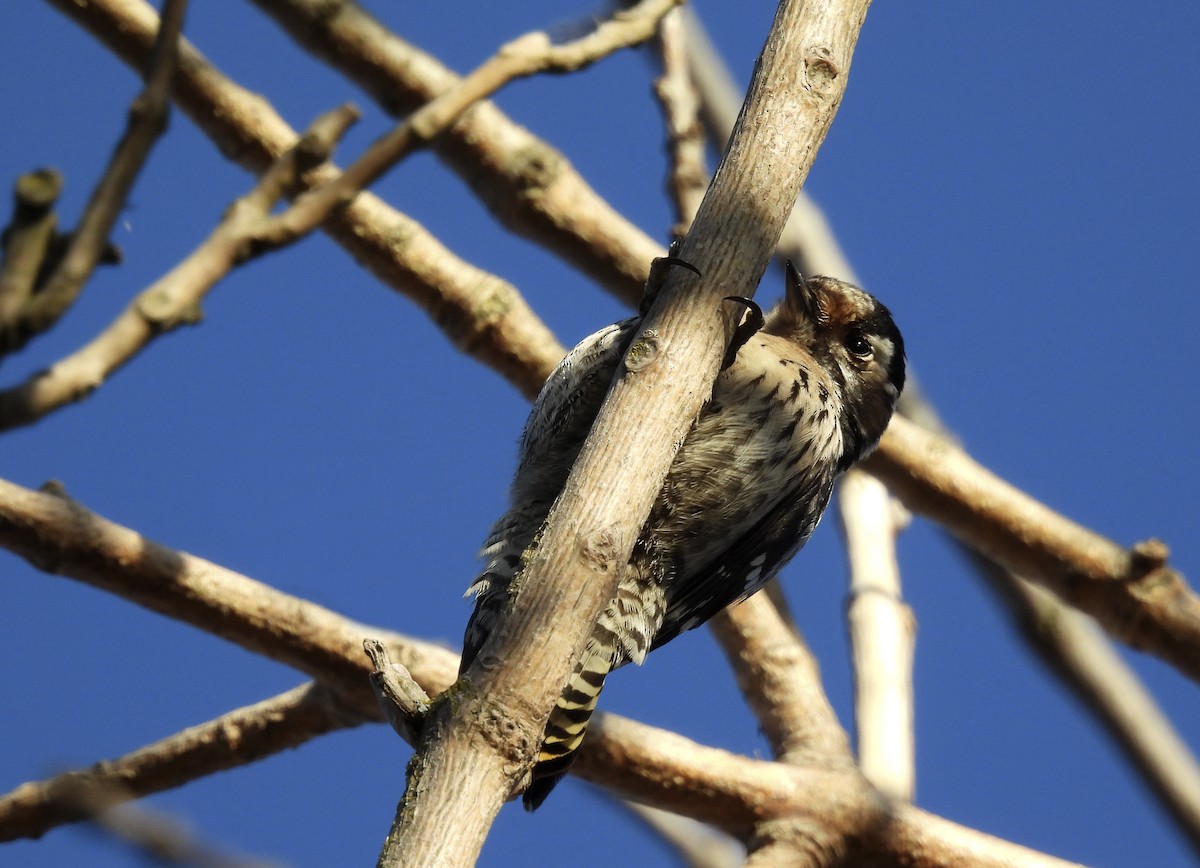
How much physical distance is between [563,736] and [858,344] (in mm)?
1711

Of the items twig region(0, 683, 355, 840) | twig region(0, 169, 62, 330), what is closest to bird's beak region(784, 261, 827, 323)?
twig region(0, 683, 355, 840)

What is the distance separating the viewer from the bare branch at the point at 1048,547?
4211 mm

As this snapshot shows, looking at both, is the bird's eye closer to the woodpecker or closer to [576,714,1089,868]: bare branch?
the woodpecker

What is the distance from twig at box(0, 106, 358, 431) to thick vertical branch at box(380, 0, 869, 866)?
0.88m

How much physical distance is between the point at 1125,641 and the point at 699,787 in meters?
1.61

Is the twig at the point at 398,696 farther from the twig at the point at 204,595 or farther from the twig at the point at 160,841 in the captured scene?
the twig at the point at 204,595

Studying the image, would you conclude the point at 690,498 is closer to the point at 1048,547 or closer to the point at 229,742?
the point at 1048,547

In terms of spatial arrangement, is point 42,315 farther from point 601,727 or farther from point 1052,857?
point 1052,857

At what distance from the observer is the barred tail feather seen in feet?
11.0

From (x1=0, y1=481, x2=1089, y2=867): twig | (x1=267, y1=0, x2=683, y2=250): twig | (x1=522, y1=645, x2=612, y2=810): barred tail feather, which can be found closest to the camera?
(x1=267, y1=0, x2=683, y2=250): twig

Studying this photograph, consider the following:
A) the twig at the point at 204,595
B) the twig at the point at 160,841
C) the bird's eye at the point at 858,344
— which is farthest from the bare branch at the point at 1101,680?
the twig at the point at 160,841

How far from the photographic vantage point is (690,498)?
3.63 meters

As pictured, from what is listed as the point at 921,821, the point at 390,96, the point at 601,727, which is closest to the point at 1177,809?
the point at 921,821

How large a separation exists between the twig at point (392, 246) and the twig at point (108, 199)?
291cm
